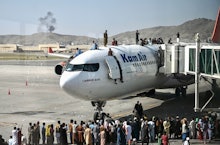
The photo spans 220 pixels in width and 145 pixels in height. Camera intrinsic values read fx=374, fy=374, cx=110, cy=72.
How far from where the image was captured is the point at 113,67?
59.6 ft

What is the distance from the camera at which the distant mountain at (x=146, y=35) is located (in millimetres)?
39722

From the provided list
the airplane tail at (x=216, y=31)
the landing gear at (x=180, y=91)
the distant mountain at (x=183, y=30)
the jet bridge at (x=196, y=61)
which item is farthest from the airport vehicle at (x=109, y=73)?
the distant mountain at (x=183, y=30)

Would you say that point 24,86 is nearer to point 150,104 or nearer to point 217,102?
point 150,104

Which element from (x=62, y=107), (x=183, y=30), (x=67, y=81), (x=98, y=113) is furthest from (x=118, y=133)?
(x=183, y=30)

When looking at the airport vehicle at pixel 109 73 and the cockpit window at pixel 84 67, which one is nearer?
the airport vehicle at pixel 109 73

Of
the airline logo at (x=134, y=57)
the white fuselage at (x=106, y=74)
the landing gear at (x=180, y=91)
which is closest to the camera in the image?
→ the white fuselage at (x=106, y=74)

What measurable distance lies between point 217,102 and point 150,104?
438 cm

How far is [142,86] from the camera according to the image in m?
21.1

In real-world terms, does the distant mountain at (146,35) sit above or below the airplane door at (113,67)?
above

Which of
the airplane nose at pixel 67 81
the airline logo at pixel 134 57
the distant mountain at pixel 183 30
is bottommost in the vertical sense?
the airplane nose at pixel 67 81

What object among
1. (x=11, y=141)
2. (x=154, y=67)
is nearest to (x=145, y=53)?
(x=154, y=67)

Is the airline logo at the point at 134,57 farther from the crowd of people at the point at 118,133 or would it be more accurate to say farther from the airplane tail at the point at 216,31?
the airplane tail at the point at 216,31

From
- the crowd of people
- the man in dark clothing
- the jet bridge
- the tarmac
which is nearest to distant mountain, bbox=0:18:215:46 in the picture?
the tarmac

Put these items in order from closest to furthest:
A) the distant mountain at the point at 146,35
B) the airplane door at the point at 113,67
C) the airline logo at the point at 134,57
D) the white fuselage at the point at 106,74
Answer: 1. the white fuselage at the point at 106,74
2. the airplane door at the point at 113,67
3. the airline logo at the point at 134,57
4. the distant mountain at the point at 146,35
